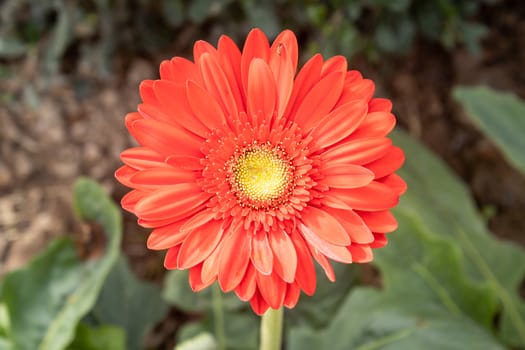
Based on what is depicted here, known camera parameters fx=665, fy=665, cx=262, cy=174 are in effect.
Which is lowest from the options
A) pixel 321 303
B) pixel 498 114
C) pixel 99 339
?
pixel 99 339

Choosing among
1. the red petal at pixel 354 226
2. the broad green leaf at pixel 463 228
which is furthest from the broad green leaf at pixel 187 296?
the red petal at pixel 354 226

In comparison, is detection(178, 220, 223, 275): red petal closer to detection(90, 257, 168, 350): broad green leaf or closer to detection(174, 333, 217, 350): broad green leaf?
detection(174, 333, 217, 350): broad green leaf

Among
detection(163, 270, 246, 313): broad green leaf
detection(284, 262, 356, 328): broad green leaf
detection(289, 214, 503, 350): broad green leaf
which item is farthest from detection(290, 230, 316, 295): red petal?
detection(284, 262, 356, 328): broad green leaf

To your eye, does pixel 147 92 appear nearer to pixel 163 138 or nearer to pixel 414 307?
pixel 163 138

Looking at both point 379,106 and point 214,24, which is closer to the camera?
point 379,106

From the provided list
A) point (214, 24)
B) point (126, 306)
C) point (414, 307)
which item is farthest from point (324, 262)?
point (214, 24)

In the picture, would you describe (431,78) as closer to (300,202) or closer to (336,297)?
(336,297)

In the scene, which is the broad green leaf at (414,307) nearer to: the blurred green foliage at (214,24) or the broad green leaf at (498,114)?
the broad green leaf at (498,114)
